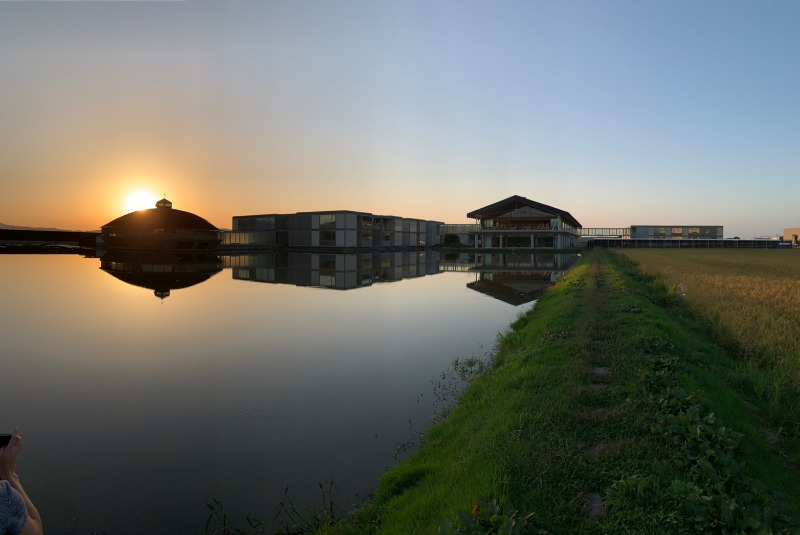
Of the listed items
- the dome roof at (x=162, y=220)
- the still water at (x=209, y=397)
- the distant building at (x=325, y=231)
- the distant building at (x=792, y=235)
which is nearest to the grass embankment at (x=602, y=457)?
the still water at (x=209, y=397)

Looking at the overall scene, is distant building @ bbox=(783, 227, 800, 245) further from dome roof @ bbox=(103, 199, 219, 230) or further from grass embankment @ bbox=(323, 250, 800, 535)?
grass embankment @ bbox=(323, 250, 800, 535)

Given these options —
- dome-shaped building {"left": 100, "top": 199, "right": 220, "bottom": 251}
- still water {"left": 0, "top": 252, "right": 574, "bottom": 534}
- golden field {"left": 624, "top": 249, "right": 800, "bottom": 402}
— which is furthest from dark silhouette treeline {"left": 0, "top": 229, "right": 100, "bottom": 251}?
golden field {"left": 624, "top": 249, "right": 800, "bottom": 402}

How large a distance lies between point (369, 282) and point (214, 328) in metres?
14.9

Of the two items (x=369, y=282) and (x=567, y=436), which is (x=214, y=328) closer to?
(x=567, y=436)

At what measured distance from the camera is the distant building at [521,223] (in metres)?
74.7

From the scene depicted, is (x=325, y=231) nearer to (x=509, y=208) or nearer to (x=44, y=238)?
(x=509, y=208)

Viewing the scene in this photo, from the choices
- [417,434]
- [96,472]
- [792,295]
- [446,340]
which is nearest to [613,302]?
[446,340]

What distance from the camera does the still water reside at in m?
5.35

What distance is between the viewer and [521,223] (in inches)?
3054

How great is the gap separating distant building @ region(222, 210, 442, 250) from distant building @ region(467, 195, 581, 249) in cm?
A: 1730

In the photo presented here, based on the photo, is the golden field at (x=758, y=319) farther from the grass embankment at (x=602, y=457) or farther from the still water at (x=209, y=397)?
the still water at (x=209, y=397)

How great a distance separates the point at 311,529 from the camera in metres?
4.60

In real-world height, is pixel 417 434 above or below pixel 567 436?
below

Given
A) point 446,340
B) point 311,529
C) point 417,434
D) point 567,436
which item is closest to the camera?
point 311,529
